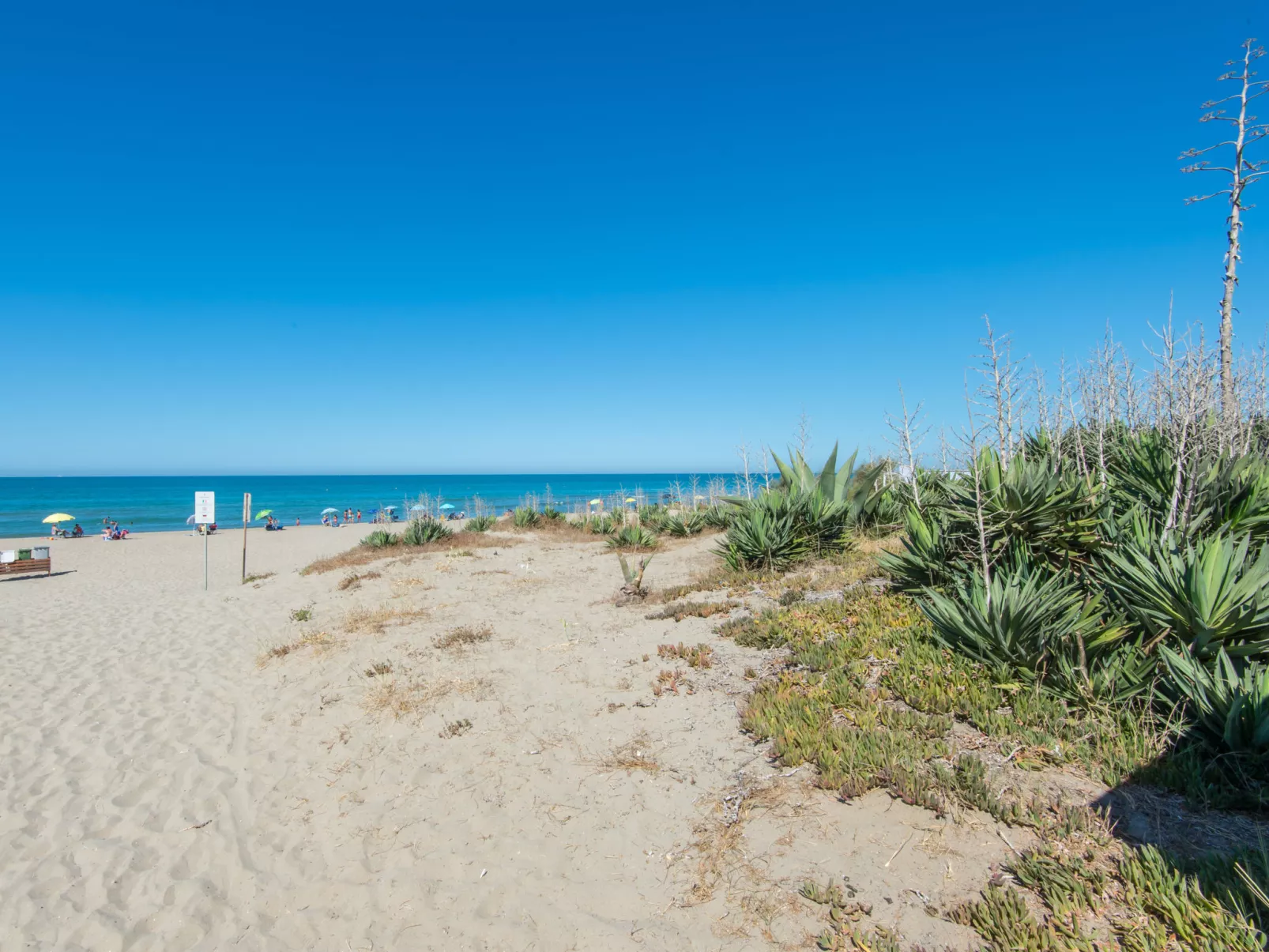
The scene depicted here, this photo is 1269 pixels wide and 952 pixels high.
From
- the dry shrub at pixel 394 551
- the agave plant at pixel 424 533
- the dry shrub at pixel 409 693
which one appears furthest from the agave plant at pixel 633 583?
the agave plant at pixel 424 533

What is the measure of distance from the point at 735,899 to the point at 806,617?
354 centimetres

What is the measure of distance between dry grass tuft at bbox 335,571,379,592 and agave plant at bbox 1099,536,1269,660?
11.7 meters

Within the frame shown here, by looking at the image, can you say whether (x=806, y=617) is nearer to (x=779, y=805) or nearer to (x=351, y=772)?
(x=779, y=805)

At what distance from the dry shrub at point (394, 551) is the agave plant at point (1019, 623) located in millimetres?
12724

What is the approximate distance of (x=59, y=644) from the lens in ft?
29.9

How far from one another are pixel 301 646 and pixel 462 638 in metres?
2.37

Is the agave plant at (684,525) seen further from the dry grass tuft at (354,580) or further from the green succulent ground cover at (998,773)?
the green succulent ground cover at (998,773)

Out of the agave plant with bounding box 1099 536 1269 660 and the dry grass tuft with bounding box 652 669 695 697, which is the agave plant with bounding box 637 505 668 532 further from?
the agave plant with bounding box 1099 536 1269 660

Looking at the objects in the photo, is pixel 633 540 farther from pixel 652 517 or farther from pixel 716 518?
pixel 652 517

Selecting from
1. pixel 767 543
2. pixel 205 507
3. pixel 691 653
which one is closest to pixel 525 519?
pixel 205 507

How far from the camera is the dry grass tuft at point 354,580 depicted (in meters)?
11.8

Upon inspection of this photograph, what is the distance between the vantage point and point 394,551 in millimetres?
16359

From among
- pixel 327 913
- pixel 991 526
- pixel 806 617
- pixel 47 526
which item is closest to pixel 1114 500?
pixel 991 526

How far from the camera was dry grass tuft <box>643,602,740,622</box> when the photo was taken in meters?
7.35
